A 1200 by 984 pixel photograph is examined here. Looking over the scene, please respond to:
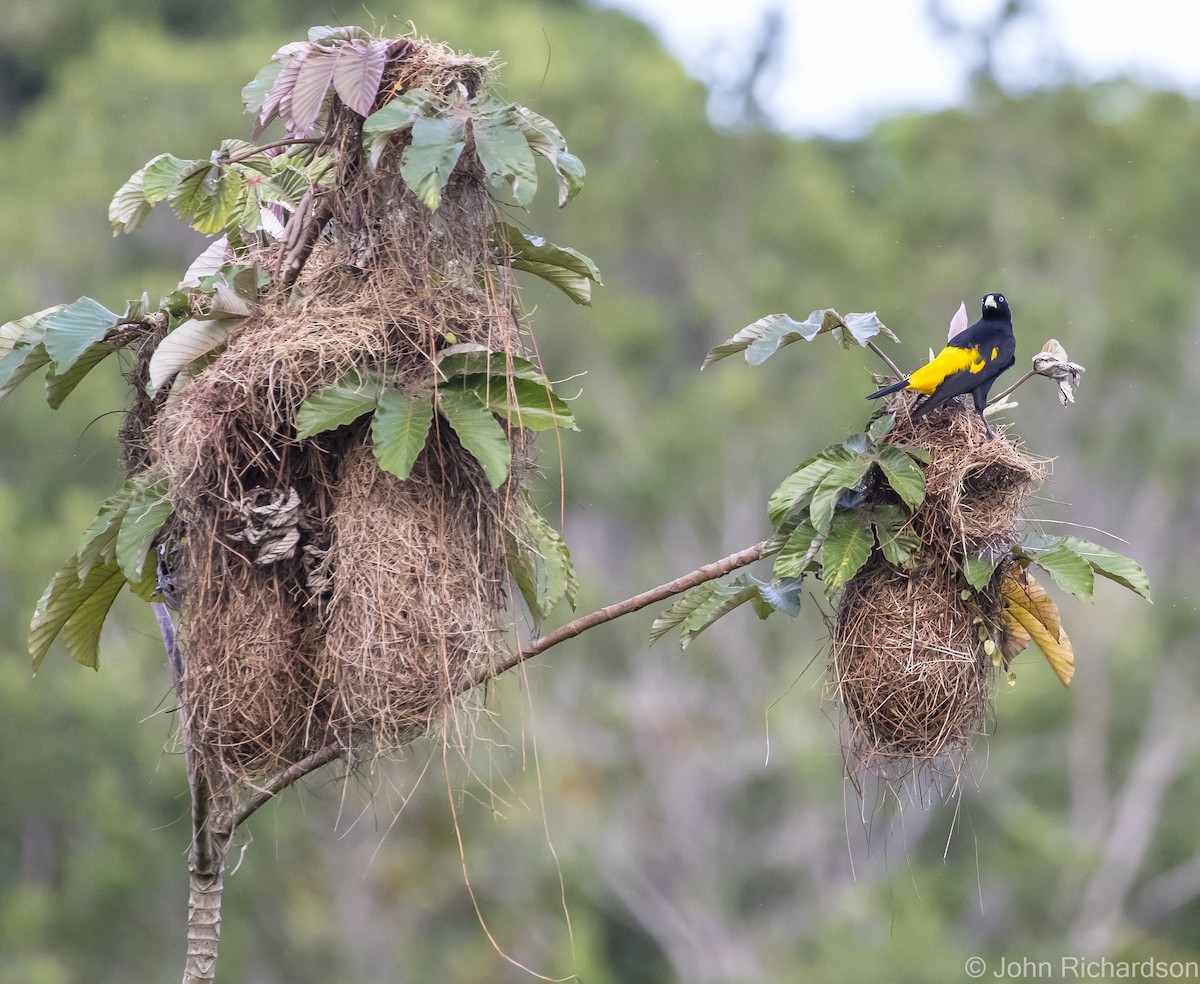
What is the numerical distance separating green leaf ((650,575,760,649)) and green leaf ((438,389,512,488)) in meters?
0.78

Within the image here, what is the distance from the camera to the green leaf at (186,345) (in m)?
4.00

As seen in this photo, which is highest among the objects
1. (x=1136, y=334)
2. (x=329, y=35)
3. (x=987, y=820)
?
(x=329, y=35)

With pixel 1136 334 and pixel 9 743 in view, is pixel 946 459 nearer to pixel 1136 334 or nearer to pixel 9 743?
pixel 9 743

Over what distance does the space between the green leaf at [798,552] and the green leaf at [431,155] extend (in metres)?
1.26

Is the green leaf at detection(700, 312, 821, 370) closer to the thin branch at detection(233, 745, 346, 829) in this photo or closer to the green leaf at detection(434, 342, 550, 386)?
the green leaf at detection(434, 342, 550, 386)

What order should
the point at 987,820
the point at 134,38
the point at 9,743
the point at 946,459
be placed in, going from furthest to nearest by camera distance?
the point at 134,38 → the point at 987,820 → the point at 9,743 → the point at 946,459

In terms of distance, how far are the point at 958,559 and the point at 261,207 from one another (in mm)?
2264

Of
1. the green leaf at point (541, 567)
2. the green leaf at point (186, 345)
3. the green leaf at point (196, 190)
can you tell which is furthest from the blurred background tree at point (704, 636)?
the green leaf at point (186, 345)

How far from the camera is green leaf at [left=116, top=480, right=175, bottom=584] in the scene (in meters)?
3.90

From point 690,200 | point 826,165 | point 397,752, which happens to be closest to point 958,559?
point 397,752

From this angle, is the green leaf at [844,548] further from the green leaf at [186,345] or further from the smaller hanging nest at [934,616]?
the green leaf at [186,345]

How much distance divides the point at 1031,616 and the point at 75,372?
2738mm

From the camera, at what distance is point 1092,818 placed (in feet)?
63.8

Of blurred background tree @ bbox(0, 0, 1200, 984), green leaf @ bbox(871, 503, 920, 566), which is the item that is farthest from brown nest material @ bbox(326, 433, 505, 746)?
blurred background tree @ bbox(0, 0, 1200, 984)
